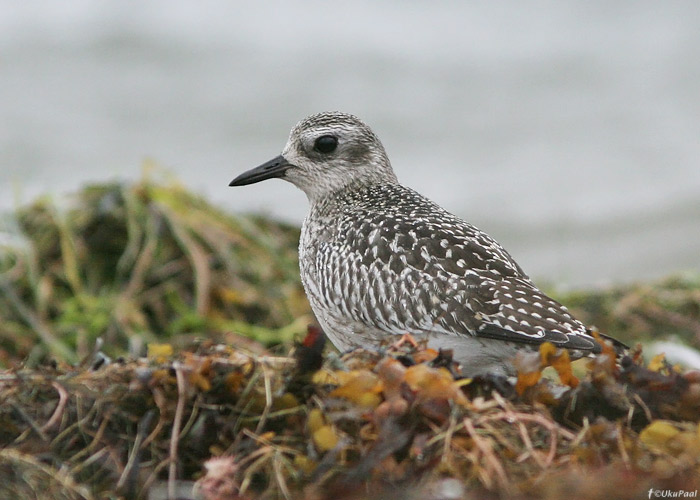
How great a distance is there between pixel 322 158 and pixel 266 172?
0.33m

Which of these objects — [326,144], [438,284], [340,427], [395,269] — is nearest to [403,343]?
[340,427]

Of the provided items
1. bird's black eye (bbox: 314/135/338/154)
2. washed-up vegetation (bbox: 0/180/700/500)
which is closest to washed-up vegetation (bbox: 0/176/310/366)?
bird's black eye (bbox: 314/135/338/154)

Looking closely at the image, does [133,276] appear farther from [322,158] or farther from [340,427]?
[340,427]

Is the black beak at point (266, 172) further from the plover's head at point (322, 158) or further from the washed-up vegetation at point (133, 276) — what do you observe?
the washed-up vegetation at point (133, 276)

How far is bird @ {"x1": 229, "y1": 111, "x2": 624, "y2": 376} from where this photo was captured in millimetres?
4219

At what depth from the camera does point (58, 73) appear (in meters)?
15.6

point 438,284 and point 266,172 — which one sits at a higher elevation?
point 266,172

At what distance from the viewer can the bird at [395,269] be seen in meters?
4.22

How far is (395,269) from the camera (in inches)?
183

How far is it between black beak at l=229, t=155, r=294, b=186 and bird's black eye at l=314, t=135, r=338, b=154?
0.63 feet

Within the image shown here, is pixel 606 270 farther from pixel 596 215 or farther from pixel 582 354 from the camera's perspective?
pixel 582 354

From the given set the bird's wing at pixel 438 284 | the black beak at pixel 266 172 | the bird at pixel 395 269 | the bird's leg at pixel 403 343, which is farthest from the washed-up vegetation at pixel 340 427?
the black beak at pixel 266 172

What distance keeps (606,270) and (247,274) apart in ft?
17.5

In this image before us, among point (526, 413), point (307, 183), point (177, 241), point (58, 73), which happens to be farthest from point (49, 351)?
point (58, 73)
